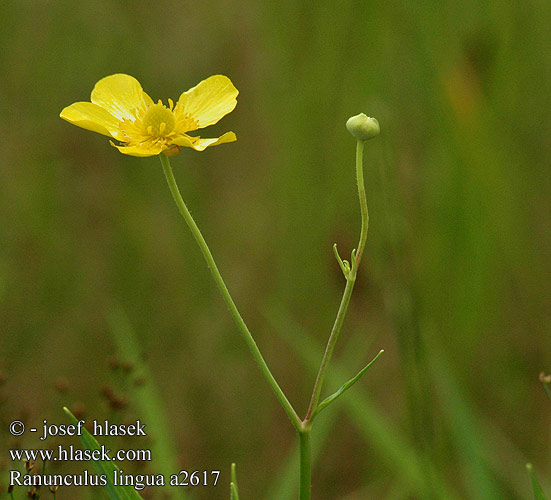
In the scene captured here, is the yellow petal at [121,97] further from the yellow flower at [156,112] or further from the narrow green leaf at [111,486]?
the narrow green leaf at [111,486]

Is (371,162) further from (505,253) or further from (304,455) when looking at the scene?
(304,455)

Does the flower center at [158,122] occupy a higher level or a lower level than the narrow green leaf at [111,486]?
higher

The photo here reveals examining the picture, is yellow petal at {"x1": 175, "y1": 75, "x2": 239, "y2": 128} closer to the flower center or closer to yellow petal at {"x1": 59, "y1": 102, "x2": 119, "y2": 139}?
the flower center

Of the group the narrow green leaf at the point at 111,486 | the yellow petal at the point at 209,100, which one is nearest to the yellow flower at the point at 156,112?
the yellow petal at the point at 209,100

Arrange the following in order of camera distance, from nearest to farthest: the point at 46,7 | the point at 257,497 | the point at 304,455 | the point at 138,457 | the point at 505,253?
the point at 304,455, the point at 138,457, the point at 257,497, the point at 505,253, the point at 46,7

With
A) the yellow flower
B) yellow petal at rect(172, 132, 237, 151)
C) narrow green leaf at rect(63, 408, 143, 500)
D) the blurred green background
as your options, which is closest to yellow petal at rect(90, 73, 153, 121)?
the yellow flower

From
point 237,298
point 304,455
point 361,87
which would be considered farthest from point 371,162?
point 304,455

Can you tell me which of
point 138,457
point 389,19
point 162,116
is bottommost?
point 138,457
